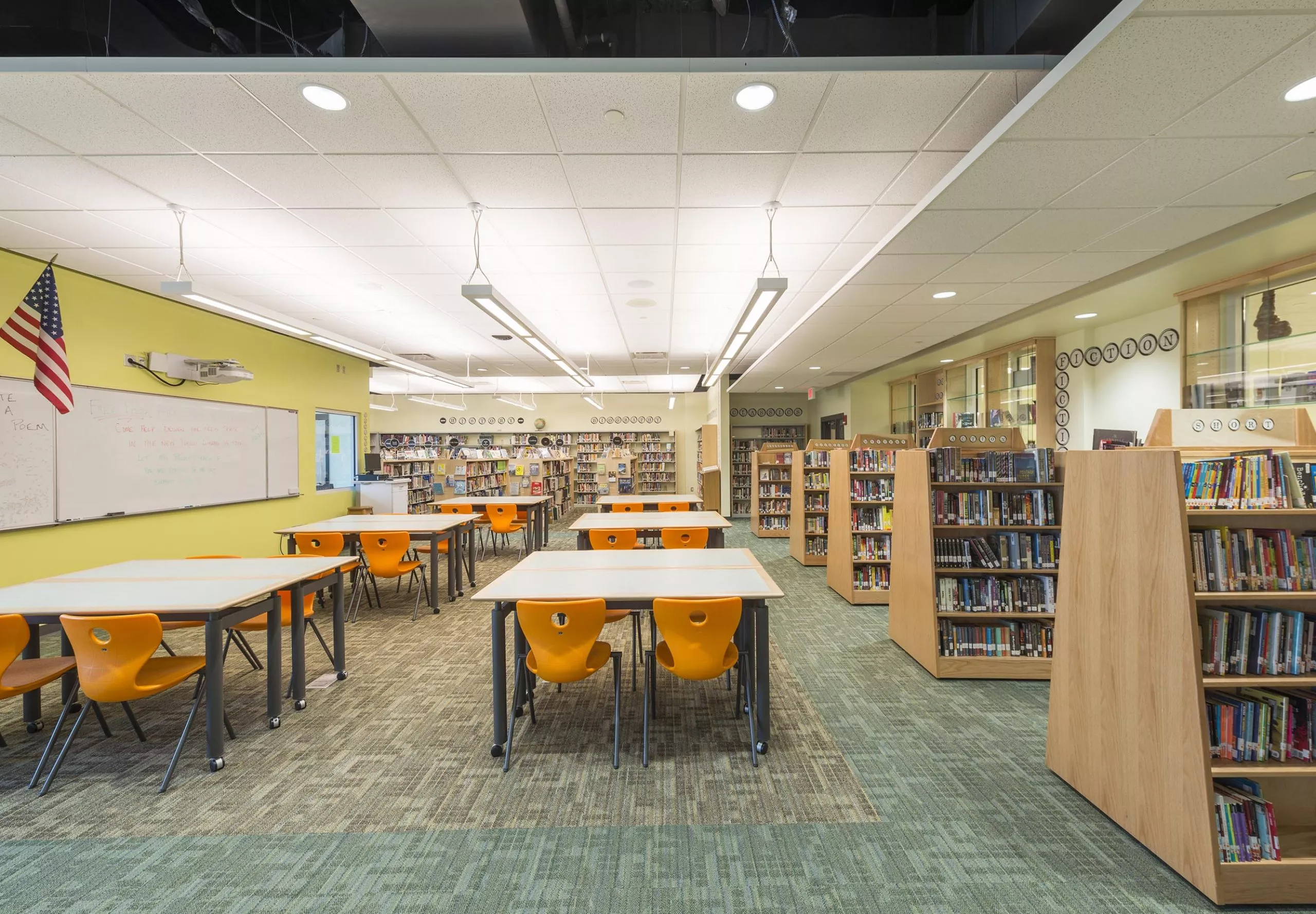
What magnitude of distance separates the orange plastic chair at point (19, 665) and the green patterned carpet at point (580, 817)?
1.53 ft

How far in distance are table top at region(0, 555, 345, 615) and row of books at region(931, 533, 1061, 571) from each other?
4.14 meters

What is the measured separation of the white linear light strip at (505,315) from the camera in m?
4.03

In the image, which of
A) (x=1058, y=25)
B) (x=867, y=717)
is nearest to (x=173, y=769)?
(x=867, y=717)

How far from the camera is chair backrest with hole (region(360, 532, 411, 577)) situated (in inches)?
194

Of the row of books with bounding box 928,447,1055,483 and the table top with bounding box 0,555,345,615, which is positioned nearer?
the table top with bounding box 0,555,345,615

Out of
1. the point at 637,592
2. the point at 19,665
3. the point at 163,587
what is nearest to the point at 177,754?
the point at 163,587

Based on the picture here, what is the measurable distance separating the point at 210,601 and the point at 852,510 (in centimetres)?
506

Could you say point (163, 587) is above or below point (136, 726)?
above

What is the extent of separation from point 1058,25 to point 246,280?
266 inches

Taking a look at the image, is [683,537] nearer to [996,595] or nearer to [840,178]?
[996,595]

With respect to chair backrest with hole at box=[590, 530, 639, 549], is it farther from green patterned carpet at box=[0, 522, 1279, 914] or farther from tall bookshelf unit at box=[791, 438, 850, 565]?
tall bookshelf unit at box=[791, 438, 850, 565]

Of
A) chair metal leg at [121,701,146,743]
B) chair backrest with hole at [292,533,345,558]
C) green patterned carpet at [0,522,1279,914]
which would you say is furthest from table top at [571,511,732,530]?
chair metal leg at [121,701,146,743]

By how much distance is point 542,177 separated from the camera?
3418 mm

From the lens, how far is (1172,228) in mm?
3729
